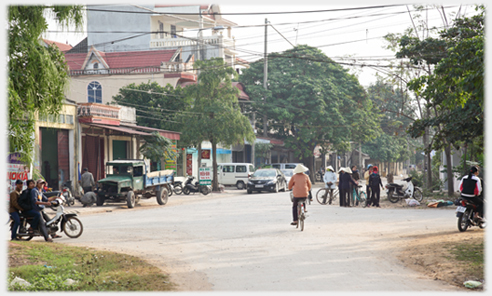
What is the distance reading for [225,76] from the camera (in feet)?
113

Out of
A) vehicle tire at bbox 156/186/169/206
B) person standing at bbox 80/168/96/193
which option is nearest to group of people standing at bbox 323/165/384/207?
vehicle tire at bbox 156/186/169/206

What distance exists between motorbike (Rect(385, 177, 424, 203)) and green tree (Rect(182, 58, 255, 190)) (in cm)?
1282

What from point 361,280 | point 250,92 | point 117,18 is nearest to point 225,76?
point 250,92

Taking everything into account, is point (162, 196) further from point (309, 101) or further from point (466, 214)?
point (309, 101)

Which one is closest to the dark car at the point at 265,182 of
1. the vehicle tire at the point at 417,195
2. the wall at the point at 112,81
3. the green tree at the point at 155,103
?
the green tree at the point at 155,103

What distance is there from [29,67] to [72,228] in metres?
4.86

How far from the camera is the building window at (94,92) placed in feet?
137

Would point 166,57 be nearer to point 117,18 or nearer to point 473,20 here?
point 117,18

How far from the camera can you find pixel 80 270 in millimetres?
8391

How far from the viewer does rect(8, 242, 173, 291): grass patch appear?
7.30 m

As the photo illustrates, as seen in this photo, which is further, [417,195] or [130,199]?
[417,195]

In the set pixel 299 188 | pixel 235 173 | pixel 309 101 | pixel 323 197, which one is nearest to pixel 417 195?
pixel 323 197

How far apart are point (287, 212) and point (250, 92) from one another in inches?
1233

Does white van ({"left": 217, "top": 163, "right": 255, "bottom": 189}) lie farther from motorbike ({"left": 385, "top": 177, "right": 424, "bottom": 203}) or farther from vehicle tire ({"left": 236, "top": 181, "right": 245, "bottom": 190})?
motorbike ({"left": 385, "top": 177, "right": 424, "bottom": 203})
